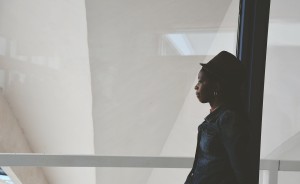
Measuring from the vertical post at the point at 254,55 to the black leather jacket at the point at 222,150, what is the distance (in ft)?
3.92

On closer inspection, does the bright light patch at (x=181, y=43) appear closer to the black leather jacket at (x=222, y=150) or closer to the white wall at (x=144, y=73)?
the white wall at (x=144, y=73)

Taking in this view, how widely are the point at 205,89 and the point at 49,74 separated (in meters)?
1.97

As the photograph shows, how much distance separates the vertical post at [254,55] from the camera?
2336mm

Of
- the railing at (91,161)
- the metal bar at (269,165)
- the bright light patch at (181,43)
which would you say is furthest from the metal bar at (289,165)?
the bright light patch at (181,43)

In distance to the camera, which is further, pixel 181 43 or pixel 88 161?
pixel 181 43

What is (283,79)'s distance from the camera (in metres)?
2.60

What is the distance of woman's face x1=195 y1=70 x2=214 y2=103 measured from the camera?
4.09 feet

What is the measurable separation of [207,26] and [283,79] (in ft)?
2.08

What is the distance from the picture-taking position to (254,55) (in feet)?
7.70

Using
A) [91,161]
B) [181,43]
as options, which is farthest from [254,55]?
[91,161]

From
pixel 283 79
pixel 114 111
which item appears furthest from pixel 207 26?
pixel 114 111

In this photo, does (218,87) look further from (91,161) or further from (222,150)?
(91,161)

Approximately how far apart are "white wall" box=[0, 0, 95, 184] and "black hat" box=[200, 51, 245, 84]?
1779 mm

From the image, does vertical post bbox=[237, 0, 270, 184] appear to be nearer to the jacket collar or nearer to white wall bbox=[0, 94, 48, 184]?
the jacket collar
